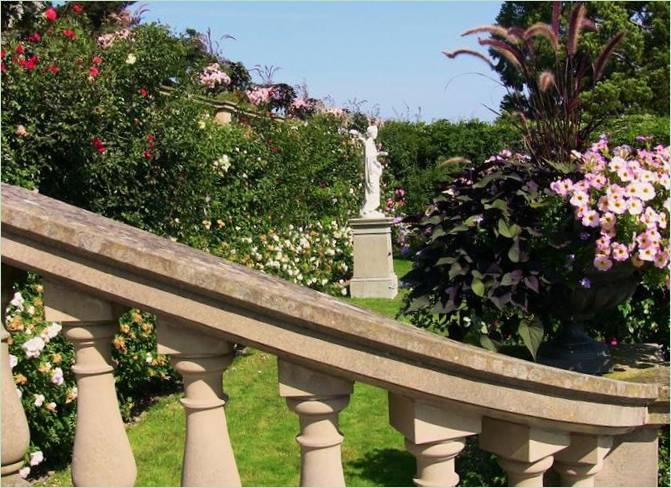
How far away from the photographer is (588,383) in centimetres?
173

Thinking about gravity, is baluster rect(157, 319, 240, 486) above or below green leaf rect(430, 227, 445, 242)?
below

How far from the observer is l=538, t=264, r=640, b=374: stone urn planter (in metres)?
3.00

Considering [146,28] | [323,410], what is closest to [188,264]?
[323,410]

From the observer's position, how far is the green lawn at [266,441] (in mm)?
4883

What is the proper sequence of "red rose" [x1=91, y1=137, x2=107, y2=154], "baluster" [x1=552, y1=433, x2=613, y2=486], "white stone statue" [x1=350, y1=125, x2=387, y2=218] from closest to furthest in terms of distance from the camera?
"baluster" [x1=552, y1=433, x2=613, y2=486] < "red rose" [x1=91, y1=137, x2=107, y2=154] < "white stone statue" [x1=350, y1=125, x2=387, y2=218]

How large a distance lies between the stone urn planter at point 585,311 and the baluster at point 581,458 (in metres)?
1.13

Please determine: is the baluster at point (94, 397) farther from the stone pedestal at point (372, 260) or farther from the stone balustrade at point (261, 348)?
the stone pedestal at point (372, 260)

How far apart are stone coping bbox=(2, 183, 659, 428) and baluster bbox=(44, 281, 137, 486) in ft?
0.29

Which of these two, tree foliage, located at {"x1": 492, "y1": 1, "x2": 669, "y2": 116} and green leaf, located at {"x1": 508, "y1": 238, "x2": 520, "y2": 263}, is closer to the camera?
green leaf, located at {"x1": 508, "y1": 238, "x2": 520, "y2": 263}

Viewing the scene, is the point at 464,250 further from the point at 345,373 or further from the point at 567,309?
the point at 345,373

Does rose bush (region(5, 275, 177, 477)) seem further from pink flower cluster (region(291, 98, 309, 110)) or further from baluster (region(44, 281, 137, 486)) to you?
pink flower cluster (region(291, 98, 309, 110))

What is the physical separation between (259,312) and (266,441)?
4.33m

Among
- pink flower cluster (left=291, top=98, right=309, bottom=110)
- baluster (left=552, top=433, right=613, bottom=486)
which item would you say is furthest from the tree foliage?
baluster (left=552, top=433, right=613, bottom=486)

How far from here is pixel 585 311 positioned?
3.13 meters
